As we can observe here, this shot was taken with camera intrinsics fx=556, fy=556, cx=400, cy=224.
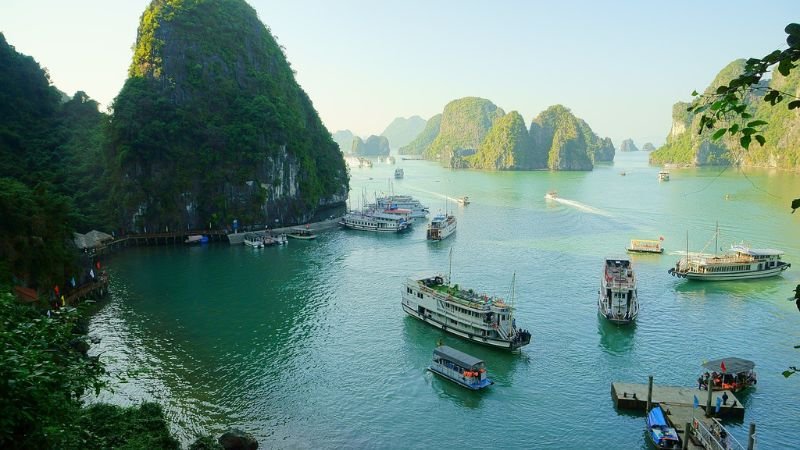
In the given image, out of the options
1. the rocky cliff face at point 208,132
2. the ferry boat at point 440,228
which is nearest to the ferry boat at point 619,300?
the ferry boat at point 440,228

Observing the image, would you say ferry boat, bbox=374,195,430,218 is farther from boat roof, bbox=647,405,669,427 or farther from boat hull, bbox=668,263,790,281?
boat roof, bbox=647,405,669,427

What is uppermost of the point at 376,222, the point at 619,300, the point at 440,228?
the point at 376,222

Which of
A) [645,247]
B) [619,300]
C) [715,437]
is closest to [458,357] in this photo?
[715,437]

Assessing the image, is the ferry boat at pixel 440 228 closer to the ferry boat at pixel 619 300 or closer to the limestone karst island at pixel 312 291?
the limestone karst island at pixel 312 291

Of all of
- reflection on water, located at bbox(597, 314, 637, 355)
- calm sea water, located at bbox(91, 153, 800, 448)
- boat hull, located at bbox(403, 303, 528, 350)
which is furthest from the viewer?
reflection on water, located at bbox(597, 314, 637, 355)

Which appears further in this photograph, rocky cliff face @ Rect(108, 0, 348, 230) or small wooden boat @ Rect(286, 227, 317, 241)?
small wooden boat @ Rect(286, 227, 317, 241)

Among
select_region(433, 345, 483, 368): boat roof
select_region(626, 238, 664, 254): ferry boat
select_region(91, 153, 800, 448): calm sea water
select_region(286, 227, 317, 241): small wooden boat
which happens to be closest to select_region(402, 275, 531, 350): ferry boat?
select_region(91, 153, 800, 448): calm sea water

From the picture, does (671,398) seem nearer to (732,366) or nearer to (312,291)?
(732,366)
